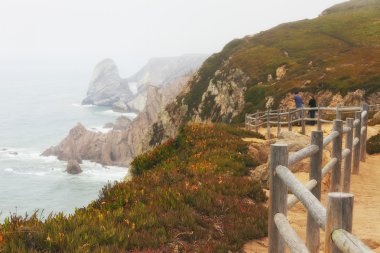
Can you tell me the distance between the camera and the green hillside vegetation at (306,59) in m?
51.7

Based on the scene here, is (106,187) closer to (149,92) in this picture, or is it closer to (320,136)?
(320,136)

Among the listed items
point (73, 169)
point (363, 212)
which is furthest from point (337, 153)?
point (73, 169)

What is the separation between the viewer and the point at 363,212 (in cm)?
966

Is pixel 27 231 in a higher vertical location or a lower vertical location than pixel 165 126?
higher

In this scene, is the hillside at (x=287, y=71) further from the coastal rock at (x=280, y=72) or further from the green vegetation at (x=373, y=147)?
the green vegetation at (x=373, y=147)

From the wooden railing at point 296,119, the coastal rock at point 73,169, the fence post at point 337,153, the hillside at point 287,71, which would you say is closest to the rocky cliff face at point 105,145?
the coastal rock at point 73,169

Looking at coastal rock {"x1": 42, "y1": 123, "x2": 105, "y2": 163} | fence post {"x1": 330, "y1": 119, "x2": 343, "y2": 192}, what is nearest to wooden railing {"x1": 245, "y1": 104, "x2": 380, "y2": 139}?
fence post {"x1": 330, "y1": 119, "x2": 343, "y2": 192}

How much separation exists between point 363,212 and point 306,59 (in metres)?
60.9

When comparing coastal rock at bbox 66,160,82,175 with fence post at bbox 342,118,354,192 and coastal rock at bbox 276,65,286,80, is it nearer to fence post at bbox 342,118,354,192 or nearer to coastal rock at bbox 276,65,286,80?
coastal rock at bbox 276,65,286,80

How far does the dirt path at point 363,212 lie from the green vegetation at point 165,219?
72cm

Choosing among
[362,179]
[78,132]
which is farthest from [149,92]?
[362,179]

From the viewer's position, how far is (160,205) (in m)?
7.73

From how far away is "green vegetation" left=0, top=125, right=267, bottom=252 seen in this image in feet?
18.1

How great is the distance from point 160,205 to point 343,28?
277 ft
